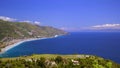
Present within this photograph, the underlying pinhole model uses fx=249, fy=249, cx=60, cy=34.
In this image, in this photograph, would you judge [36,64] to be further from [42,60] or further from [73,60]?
[73,60]

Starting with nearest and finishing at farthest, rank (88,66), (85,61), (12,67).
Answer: (12,67) → (88,66) → (85,61)

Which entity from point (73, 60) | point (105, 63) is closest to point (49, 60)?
point (73, 60)

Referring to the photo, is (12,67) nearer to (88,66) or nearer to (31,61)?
(31,61)

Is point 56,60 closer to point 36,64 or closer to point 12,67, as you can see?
point 36,64

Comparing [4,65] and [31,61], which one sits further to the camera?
[31,61]

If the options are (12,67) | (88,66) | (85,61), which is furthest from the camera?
(85,61)

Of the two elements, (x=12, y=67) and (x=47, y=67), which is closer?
(x=12, y=67)

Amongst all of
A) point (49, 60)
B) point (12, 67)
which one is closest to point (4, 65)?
point (12, 67)

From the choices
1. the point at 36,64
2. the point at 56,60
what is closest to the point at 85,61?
the point at 56,60
